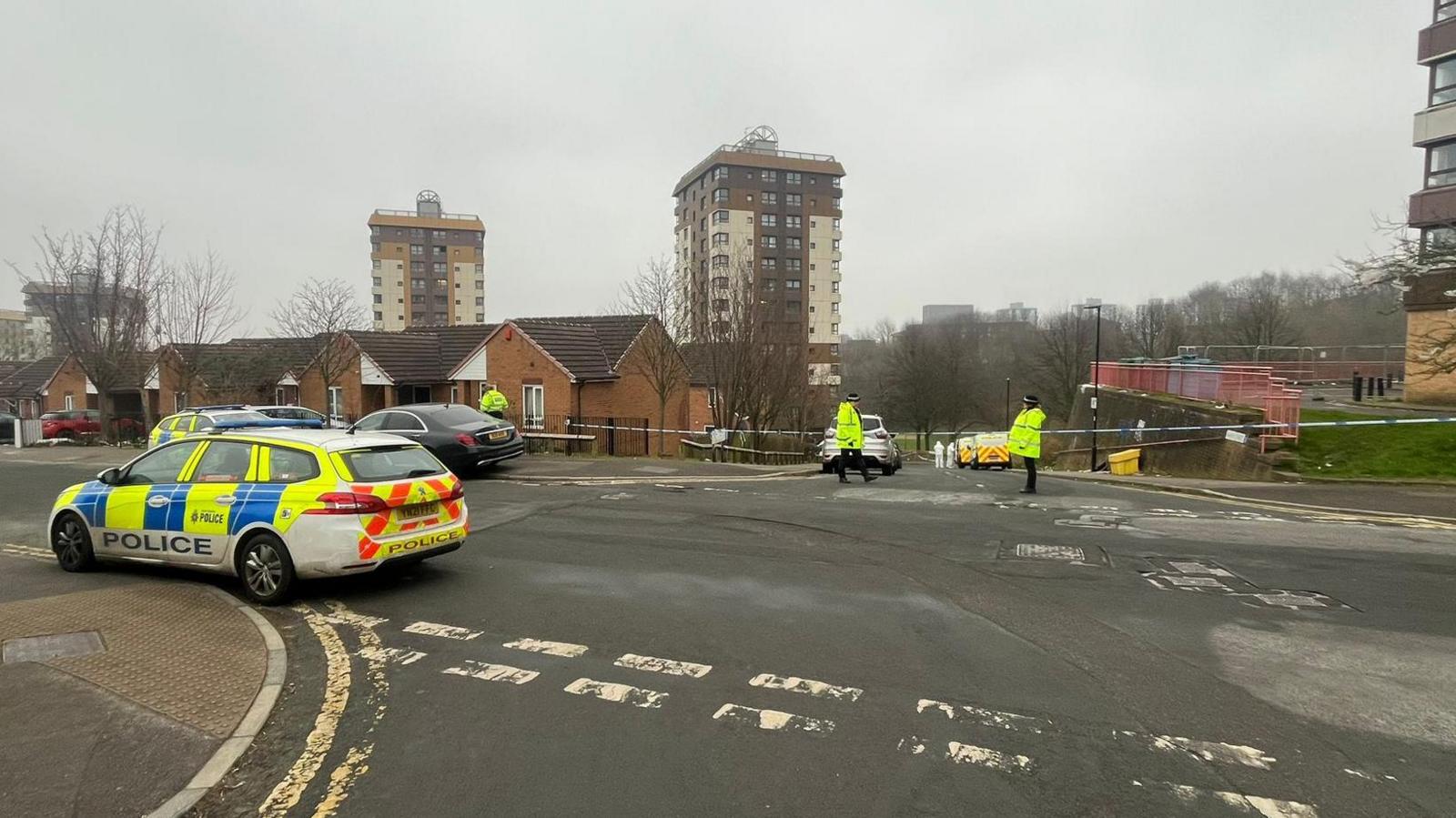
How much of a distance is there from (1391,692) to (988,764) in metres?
2.81

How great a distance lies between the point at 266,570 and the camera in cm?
696

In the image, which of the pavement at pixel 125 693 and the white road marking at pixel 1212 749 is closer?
the pavement at pixel 125 693

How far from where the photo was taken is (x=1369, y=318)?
4912 centimetres

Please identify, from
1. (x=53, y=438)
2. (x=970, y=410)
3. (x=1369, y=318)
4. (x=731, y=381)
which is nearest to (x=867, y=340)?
(x=970, y=410)

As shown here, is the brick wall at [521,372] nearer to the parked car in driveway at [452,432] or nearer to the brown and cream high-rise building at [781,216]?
the parked car in driveway at [452,432]

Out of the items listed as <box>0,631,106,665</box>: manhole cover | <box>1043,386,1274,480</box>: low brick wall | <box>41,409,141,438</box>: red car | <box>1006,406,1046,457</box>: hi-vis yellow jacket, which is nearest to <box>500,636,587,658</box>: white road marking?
<box>0,631,106,665</box>: manhole cover

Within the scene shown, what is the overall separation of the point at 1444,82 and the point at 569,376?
127 ft

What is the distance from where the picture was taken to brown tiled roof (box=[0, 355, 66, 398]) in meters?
49.6

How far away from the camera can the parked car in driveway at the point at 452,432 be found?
15.6m

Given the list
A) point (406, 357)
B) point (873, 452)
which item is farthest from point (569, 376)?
point (873, 452)

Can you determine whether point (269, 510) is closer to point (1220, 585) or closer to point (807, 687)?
point (807, 687)

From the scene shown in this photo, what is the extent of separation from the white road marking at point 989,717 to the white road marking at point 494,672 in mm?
2384

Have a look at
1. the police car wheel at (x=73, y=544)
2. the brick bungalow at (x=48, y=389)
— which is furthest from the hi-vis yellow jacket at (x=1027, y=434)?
the brick bungalow at (x=48, y=389)

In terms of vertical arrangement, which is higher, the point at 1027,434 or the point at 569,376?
the point at 569,376
